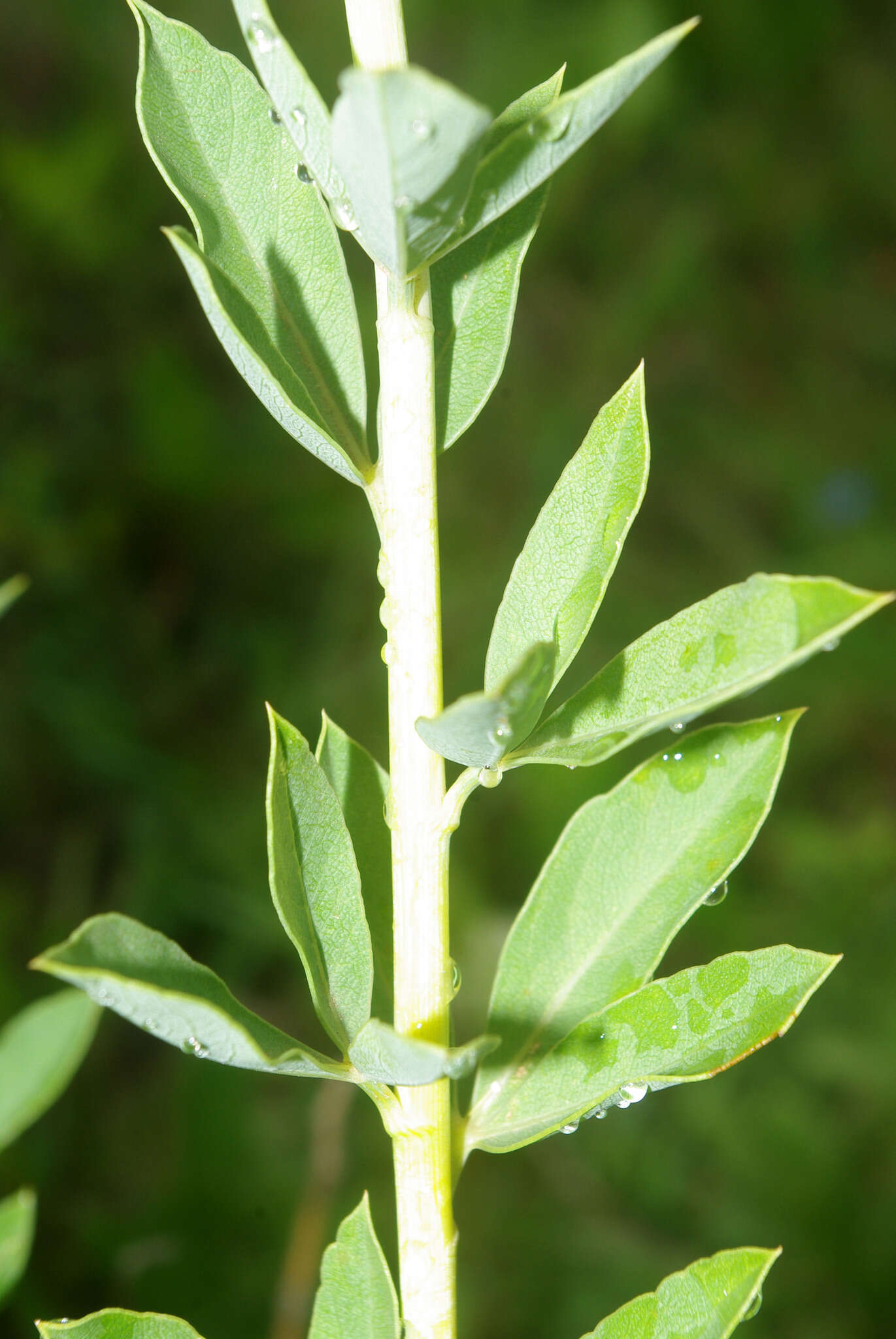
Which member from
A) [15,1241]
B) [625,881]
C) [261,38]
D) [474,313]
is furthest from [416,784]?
[15,1241]

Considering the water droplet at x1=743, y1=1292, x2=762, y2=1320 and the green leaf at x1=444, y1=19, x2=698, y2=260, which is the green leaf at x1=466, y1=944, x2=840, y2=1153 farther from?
the green leaf at x1=444, y1=19, x2=698, y2=260

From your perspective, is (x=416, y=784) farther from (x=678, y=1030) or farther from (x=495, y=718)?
(x=678, y=1030)

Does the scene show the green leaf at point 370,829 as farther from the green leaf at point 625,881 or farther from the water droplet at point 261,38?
the water droplet at point 261,38

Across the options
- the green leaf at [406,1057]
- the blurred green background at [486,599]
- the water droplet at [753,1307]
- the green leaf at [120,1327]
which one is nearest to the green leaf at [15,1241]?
the green leaf at [120,1327]

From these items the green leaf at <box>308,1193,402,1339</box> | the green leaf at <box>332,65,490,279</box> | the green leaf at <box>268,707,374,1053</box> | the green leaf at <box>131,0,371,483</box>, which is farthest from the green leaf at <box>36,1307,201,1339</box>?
the green leaf at <box>332,65,490,279</box>

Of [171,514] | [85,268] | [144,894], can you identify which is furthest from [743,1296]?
[85,268]
